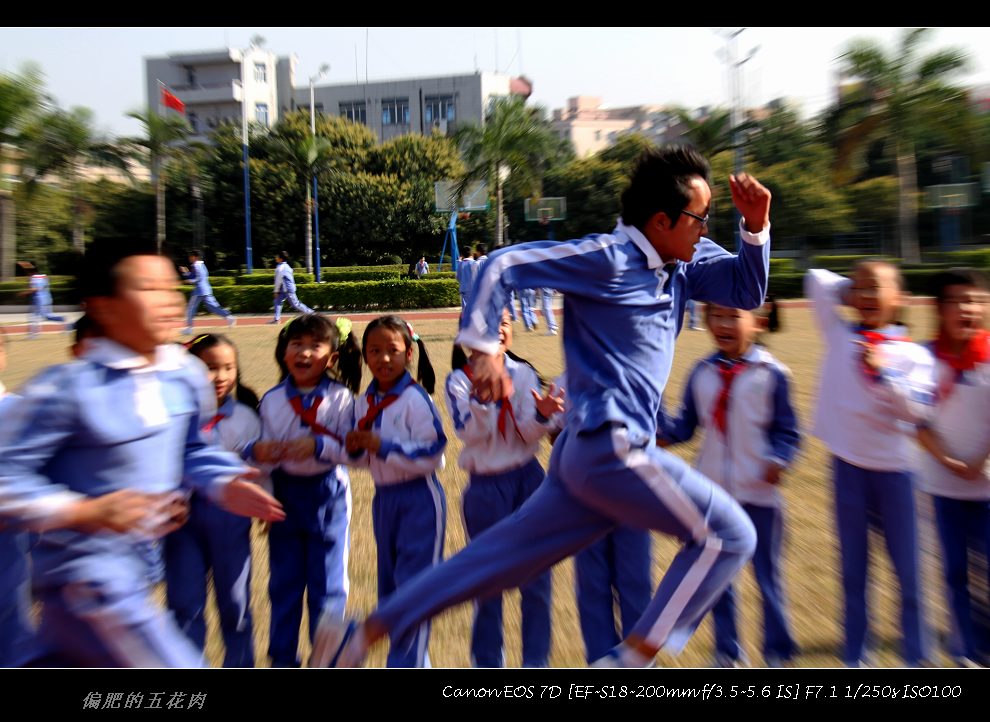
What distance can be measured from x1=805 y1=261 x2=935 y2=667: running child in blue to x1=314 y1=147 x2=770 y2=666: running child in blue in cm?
64

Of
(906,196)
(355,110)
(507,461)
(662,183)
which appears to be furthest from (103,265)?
(355,110)

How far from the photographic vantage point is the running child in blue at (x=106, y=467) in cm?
209

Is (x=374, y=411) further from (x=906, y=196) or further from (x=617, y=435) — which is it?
(x=906, y=196)

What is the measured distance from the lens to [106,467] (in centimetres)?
221

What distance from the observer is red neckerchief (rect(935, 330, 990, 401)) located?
3.21 m

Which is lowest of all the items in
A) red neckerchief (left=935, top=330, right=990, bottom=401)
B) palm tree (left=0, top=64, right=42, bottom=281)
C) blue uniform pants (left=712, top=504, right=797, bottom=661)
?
blue uniform pants (left=712, top=504, right=797, bottom=661)

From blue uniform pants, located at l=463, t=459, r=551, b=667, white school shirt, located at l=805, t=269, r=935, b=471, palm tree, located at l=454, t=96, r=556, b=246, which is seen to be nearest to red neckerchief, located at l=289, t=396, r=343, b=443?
blue uniform pants, located at l=463, t=459, r=551, b=667

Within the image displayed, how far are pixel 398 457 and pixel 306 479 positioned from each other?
39 centimetres

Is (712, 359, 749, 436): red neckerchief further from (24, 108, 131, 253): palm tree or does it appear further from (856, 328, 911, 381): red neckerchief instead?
(24, 108, 131, 253): palm tree

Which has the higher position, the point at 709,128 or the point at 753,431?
the point at 709,128

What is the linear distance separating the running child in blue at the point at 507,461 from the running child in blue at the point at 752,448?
2.10 feet

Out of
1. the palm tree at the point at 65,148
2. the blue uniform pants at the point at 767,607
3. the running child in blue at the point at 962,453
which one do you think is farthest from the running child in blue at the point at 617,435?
the palm tree at the point at 65,148

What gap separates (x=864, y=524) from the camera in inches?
125
